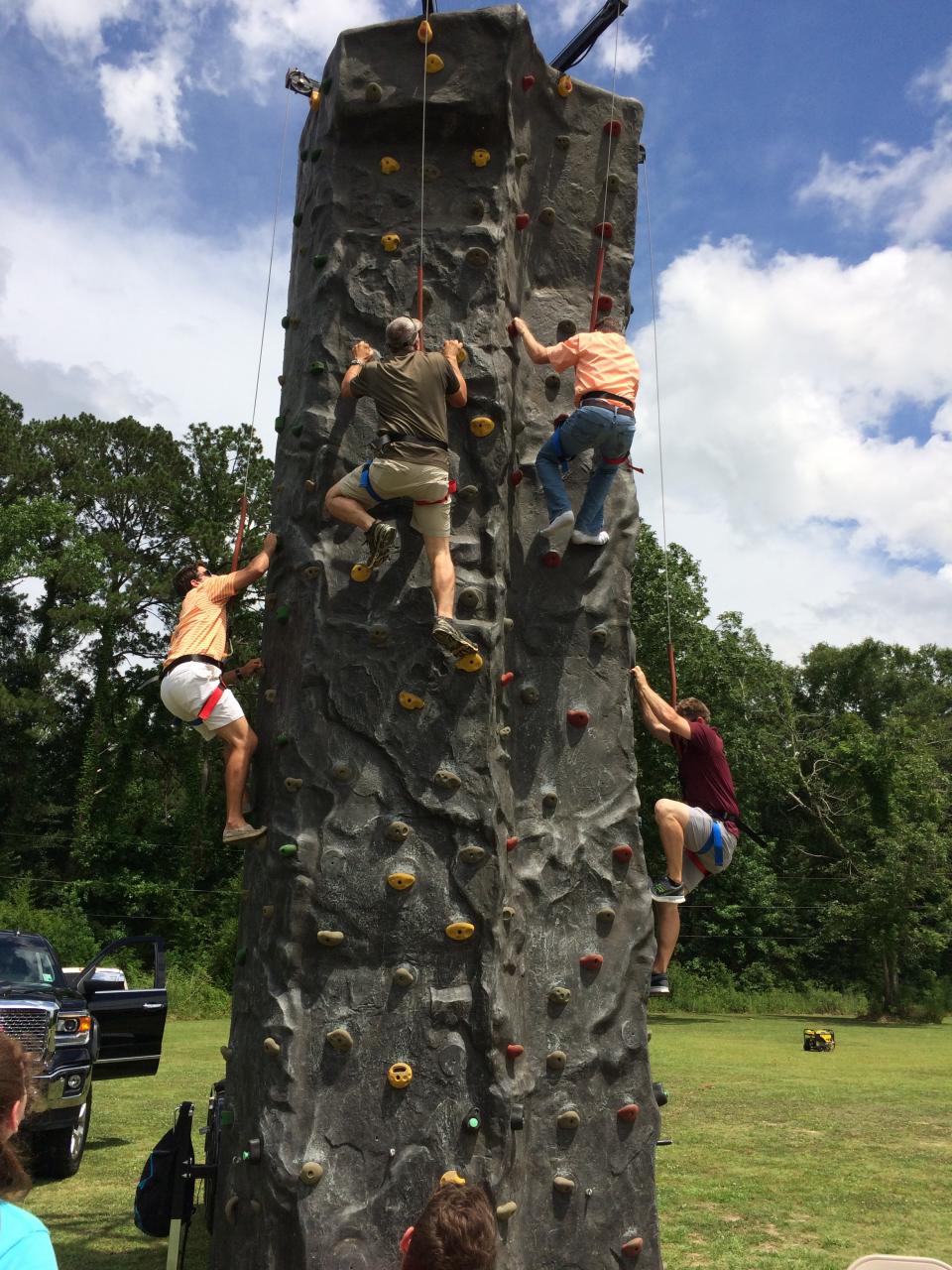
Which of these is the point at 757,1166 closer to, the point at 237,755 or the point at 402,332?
the point at 237,755

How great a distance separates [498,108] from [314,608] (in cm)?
315

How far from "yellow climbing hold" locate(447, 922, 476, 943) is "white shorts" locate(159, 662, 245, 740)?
62.7 inches

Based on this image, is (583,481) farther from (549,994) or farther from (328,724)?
(549,994)

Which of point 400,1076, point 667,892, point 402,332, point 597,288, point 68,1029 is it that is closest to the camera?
point 400,1076

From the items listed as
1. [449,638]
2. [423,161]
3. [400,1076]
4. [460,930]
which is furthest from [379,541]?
[400,1076]

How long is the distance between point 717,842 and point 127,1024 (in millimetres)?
6351

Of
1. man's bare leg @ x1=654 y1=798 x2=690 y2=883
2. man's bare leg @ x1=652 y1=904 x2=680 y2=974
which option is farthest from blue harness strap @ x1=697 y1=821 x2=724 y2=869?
man's bare leg @ x1=652 y1=904 x2=680 y2=974

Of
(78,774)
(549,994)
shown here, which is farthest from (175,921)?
(549,994)

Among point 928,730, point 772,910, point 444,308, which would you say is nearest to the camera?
point 444,308

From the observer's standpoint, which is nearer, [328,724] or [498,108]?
[328,724]

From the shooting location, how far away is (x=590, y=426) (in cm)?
645

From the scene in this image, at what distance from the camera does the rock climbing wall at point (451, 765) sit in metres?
5.45

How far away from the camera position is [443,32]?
6688 mm

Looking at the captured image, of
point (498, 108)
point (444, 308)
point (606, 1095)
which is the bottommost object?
point (606, 1095)
